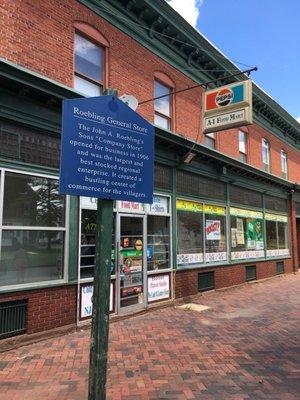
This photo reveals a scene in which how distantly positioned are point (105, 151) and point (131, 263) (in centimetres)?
622

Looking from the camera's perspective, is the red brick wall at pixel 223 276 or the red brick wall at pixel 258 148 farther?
the red brick wall at pixel 258 148

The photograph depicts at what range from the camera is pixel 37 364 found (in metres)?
6.06

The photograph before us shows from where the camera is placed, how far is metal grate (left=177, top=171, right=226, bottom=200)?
11.7 metres

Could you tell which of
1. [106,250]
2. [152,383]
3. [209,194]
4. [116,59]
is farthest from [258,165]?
[106,250]

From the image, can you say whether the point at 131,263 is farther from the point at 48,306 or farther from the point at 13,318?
the point at 13,318

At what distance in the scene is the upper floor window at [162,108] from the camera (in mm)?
11438

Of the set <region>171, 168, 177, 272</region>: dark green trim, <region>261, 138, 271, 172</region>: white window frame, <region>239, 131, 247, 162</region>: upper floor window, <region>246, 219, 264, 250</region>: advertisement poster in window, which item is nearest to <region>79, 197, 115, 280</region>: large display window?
<region>171, 168, 177, 272</region>: dark green trim

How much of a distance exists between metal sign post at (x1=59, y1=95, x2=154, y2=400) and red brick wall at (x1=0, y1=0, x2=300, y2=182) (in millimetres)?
4521

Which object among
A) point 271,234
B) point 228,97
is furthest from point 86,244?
point 271,234

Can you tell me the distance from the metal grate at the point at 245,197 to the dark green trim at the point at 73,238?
753 centimetres

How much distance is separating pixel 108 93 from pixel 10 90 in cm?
386

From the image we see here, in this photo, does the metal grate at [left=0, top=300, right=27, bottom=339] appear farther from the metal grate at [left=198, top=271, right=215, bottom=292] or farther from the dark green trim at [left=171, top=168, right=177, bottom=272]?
the metal grate at [left=198, top=271, right=215, bottom=292]

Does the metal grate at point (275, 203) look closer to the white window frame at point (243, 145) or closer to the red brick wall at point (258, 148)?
the red brick wall at point (258, 148)

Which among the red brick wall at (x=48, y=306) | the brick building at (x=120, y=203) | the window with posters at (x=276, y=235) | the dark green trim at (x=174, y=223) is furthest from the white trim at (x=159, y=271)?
the window with posters at (x=276, y=235)
